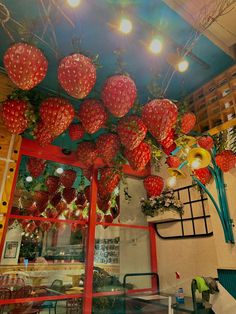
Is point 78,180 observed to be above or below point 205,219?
above

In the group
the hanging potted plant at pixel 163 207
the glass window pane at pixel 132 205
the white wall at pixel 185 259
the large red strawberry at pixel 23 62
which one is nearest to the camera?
the large red strawberry at pixel 23 62

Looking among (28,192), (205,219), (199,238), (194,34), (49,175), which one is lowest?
(199,238)

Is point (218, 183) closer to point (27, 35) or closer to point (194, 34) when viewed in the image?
point (194, 34)

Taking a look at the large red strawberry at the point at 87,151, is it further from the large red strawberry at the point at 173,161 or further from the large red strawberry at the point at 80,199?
the large red strawberry at the point at 80,199

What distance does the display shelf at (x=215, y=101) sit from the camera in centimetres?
215

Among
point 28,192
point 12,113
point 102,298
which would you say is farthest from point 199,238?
point 12,113

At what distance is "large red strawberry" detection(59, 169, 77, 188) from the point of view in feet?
8.78

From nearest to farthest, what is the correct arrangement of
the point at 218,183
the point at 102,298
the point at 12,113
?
the point at 12,113, the point at 218,183, the point at 102,298

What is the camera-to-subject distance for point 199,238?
281 centimetres

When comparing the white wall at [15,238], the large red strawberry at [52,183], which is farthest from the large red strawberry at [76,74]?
the white wall at [15,238]

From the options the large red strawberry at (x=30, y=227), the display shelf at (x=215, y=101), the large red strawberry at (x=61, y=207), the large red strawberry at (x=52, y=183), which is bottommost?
the large red strawberry at (x=30, y=227)

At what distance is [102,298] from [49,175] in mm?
1593

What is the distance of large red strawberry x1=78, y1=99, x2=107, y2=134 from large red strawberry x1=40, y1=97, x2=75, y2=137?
11cm

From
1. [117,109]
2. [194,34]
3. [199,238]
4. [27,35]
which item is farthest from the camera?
[199,238]
